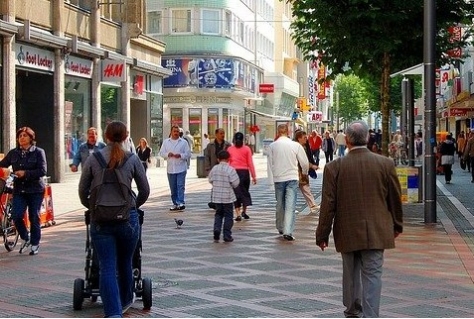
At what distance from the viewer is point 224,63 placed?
2221 inches

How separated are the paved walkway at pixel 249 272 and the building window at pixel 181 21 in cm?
3829

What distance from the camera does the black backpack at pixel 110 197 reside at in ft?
25.0

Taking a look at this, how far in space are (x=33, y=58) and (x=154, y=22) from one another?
99.5 ft

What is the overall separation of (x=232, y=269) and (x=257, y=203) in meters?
10.9

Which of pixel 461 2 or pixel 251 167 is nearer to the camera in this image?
pixel 251 167

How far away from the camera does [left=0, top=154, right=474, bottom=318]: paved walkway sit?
873 cm

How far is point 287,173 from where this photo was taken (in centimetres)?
1426

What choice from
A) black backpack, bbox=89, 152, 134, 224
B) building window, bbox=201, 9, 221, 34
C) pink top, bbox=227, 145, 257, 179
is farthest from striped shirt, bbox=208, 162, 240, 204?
building window, bbox=201, 9, 221, 34

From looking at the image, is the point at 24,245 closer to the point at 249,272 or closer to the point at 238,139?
the point at 249,272

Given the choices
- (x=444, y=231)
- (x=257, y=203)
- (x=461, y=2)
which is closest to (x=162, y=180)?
(x=257, y=203)

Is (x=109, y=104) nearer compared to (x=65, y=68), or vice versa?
(x=65, y=68)

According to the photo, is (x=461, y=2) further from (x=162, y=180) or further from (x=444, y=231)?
(x=162, y=180)

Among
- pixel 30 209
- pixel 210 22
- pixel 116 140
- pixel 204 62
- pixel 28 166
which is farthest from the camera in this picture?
pixel 210 22

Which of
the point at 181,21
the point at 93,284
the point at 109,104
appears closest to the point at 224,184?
the point at 93,284
